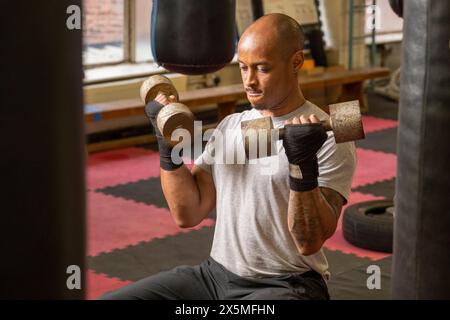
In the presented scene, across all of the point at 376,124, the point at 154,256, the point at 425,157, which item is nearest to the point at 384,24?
the point at 376,124

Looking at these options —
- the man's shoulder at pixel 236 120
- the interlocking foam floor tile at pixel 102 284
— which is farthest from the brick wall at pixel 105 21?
the man's shoulder at pixel 236 120

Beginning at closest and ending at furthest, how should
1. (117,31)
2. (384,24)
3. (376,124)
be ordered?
(117,31) → (376,124) → (384,24)

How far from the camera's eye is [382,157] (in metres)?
7.87

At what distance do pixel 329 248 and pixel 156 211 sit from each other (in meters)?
1.43

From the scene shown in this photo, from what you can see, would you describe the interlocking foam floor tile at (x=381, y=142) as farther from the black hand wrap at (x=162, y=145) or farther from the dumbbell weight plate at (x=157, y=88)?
the black hand wrap at (x=162, y=145)

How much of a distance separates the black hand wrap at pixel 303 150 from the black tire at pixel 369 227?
2703 millimetres

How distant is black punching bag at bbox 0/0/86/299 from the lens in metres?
0.92

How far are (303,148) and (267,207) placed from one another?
354 millimetres

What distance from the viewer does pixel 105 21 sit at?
8461 millimetres

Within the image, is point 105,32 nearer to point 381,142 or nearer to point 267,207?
point 381,142

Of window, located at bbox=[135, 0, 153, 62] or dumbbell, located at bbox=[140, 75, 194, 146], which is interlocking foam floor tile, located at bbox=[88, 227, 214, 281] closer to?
dumbbell, located at bbox=[140, 75, 194, 146]
